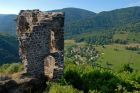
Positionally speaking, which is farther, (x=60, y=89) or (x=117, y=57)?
(x=117, y=57)

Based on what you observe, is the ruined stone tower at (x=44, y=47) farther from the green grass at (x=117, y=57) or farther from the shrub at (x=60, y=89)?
the green grass at (x=117, y=57)

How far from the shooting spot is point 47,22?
61.3 feet

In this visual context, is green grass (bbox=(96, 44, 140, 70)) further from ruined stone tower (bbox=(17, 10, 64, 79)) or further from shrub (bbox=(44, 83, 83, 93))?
shrub (bbox=(44, 83, 83, 93))

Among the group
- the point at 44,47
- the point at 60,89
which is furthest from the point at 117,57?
the point at 60,89

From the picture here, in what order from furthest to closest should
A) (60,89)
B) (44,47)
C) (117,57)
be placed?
1. (117,57)
2. (44,47)
3. (60,89)

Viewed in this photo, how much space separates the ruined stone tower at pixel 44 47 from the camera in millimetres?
18281

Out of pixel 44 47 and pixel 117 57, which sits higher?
pixel 44 47

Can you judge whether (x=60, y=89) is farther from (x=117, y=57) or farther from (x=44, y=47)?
(x=117, y=57)

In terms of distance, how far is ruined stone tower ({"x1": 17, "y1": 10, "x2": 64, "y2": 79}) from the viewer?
18.3 meters

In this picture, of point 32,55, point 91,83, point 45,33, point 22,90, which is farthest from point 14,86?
point 91,83

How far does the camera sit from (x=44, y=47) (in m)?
19.0

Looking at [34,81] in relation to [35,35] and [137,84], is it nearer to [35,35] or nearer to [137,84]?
[35,35]

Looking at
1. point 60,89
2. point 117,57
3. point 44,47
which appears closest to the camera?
point 60,89

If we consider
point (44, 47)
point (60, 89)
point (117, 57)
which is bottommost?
point (117, 57)
